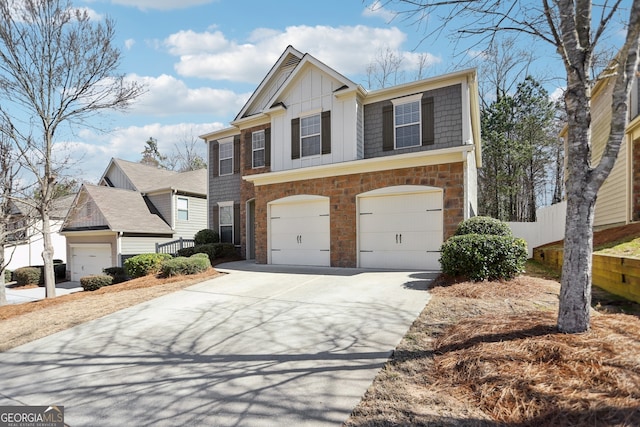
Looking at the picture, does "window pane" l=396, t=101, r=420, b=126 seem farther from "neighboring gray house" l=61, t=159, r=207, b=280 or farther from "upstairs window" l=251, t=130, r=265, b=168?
"neighboring gray house" l=61, t=159, r=207, b=280

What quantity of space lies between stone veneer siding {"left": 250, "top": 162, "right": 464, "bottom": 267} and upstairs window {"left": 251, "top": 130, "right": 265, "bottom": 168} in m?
2.38

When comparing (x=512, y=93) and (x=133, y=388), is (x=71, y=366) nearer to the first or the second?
(x=133, y=388)

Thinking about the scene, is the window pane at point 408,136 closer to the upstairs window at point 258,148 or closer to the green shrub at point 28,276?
the upstairs window at point 258,148

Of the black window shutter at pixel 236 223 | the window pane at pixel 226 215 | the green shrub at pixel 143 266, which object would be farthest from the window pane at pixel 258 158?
the green shrub at pixel 143 266

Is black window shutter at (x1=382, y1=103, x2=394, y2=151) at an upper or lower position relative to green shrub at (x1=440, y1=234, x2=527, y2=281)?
upper

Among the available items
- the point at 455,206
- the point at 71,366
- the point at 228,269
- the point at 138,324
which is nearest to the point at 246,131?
the point at 228,269

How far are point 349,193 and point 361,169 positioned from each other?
33.1 inches

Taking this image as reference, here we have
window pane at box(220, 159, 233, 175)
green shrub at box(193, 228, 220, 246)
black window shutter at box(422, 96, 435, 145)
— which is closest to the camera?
black window shutter at box(422, 96, 435, 145)

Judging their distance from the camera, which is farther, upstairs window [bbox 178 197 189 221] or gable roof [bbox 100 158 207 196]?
gable roof [bbox 100 158 207 196]

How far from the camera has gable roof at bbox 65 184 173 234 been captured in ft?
54.7

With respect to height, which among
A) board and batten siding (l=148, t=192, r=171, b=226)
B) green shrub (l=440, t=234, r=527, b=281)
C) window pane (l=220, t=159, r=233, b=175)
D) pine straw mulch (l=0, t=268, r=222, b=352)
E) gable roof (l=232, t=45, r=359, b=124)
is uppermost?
gable roof (l=232, t=45, r=359, b=124)

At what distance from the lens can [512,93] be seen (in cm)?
2288

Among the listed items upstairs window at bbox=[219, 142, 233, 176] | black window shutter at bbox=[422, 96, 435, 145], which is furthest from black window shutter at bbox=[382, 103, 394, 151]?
upstairs window at bbox=[219, 142, 233, 176]

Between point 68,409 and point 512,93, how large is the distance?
27.2 m
